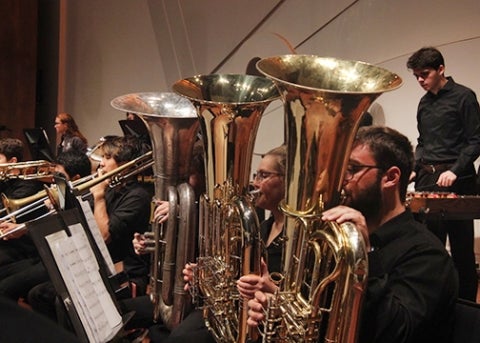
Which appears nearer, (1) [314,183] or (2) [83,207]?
(1) [314,183]

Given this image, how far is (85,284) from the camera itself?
→ 1.72 m

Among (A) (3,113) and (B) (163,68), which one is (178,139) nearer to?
(B) (163,68)

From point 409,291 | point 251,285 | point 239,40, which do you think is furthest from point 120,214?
point 239,40

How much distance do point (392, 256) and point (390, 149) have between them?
0.36m

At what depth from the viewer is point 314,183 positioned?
4.87ft

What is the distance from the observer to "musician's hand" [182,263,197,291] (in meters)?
2.24

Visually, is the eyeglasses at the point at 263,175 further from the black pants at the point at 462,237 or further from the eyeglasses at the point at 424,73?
the eyeglasses at the point at 424,73

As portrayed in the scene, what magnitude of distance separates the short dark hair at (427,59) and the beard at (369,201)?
1761 mm

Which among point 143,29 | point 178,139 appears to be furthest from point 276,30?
point 178,139

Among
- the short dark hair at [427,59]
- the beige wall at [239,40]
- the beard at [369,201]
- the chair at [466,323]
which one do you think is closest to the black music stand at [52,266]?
the beard at [369,201]

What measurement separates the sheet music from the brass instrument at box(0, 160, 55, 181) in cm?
194

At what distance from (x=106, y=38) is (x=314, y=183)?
6550 millimetres

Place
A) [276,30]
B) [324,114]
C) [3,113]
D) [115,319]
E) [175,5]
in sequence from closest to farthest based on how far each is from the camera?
[324,114], [115,319], [276,30], [175,5], [3,113]

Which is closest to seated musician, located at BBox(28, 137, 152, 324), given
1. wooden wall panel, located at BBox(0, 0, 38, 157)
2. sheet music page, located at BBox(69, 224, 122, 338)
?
sheet music page, located at BBox(69, 224, 122, 338)
